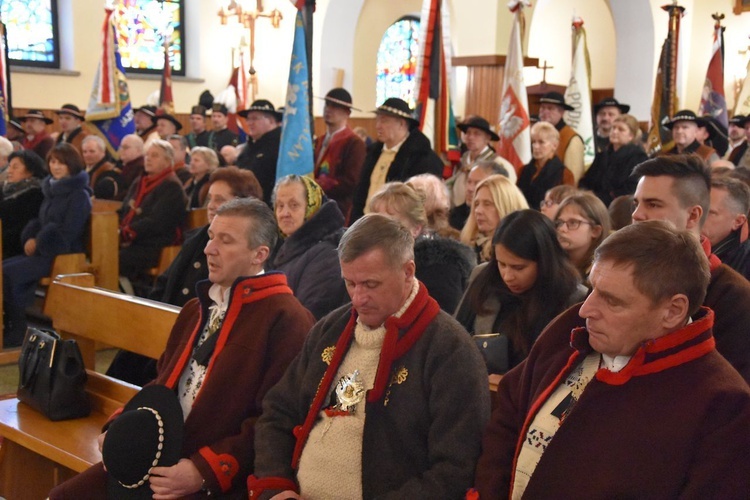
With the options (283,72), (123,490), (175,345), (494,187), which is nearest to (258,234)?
(175,345)

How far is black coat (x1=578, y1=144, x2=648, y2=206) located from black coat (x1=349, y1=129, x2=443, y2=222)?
5.38 feet

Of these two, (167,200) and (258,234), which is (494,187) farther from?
(167,200)

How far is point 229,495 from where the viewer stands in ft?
8.55

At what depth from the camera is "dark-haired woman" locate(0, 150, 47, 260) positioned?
248 inches

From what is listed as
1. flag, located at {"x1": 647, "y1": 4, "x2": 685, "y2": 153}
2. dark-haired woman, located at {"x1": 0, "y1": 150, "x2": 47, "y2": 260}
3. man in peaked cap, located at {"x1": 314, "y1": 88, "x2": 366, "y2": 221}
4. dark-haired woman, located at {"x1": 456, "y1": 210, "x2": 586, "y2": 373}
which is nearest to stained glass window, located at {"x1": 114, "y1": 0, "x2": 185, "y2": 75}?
dark-haired woman, located at {"x1": 0, "y1": 150, "x2": 47, "y2": 260}

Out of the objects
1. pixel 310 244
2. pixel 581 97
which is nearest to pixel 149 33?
pixel 581 97

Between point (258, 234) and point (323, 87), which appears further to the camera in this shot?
point (323, 87)

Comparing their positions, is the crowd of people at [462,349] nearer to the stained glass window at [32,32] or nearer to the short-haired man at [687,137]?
the short-haired man at [687,137]

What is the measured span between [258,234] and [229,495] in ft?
2.72

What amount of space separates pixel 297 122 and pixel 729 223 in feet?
11.6

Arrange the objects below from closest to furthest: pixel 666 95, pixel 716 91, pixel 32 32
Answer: pixel 666 95
pixel 716 91
pixel 32 32

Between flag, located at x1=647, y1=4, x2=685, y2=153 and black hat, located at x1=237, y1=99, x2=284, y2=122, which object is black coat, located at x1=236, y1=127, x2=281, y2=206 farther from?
flag, located at x1=647, y1=4, x2=685, y2=153

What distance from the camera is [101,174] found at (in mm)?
8258

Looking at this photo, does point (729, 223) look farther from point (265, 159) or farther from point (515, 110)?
point (515, 110)
